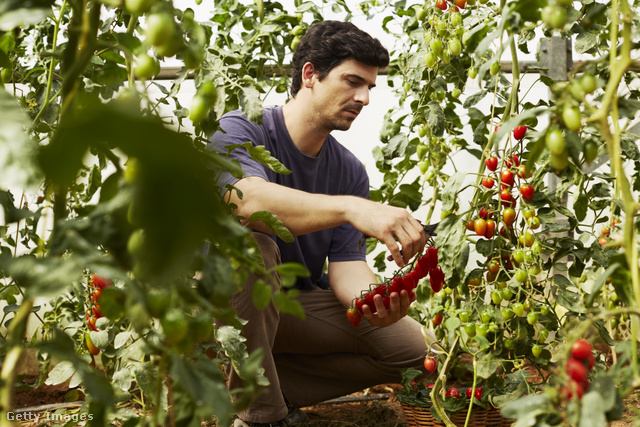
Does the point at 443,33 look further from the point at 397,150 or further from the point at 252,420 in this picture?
the point at 252,420

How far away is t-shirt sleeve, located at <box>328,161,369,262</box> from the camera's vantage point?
6.56 ft

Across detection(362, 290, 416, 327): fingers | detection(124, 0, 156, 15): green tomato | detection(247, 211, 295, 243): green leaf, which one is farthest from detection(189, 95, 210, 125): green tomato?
detection(362, 290, 416, 327): fingers

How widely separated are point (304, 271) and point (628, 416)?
5.86ft

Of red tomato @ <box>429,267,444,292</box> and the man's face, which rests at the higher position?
the man's face

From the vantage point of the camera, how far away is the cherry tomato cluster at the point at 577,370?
0.44 meters

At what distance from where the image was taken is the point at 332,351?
1905 mm

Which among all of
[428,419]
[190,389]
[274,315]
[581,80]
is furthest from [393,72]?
[190,389]

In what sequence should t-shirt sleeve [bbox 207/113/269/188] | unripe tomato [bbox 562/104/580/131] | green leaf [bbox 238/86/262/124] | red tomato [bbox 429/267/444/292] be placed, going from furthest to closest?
t-shirt sleeve [bbox 207/113/269/188] → red tomato [bbox 429/267/444/292] → green leaf [bbox 238/86/262/124] → unripe tomato [bbox 562/104/580/131]

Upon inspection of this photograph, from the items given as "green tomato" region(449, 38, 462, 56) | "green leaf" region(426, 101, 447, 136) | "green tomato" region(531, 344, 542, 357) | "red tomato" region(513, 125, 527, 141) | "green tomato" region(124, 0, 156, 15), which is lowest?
"green tomato" region(531, 344, 542, 357)

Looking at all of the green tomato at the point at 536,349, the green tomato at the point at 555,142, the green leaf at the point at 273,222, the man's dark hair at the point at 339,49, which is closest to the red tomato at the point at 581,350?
the green tomato at the point at 555,142

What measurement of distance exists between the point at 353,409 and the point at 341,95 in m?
1.00

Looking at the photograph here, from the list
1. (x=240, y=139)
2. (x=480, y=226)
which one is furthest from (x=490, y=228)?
(x=240, y=139)

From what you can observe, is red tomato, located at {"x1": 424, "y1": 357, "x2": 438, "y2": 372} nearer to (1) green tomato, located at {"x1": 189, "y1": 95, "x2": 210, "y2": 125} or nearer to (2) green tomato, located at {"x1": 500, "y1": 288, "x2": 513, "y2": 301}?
(2) green tomato, located at {"x1": 500, "y1": 288, "x2": 513, "y2": 301}

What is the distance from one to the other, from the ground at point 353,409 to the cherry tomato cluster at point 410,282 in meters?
0.44
